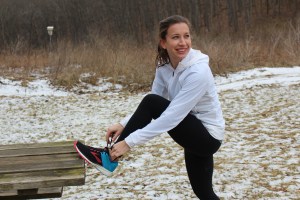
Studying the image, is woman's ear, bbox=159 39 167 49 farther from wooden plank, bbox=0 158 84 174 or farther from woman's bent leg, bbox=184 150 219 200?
wooden plank, bbox=0 158 84 174

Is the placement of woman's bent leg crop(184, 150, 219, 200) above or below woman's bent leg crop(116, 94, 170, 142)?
below

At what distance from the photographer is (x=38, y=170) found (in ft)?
6.70

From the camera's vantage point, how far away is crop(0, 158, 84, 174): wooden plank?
2.07 m

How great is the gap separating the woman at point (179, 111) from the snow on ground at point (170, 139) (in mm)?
1626

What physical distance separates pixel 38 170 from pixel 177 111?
0.78 metres

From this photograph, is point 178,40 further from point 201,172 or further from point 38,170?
point 38,170

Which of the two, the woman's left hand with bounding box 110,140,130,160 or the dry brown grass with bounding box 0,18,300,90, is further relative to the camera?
the dry brown grass with bounding box 0,18,300,90

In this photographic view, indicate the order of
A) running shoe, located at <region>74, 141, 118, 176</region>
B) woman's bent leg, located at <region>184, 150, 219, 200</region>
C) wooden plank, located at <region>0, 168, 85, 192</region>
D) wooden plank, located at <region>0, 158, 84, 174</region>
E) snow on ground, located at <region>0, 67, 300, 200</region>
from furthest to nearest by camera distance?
snow on ground, located at <region>0, 67, 300, 200</region>, woman's bent leg, located at <region>184, 150, 219, 200</region>, running shoe, located at <region>74, 141, 118, 176</region>, wooden plank, located at <region>0, 158, 84, 174</region>, wooden plank, located at <region>0, 168, 85, 192</region>

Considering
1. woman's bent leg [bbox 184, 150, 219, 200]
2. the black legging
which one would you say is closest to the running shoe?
the black legging

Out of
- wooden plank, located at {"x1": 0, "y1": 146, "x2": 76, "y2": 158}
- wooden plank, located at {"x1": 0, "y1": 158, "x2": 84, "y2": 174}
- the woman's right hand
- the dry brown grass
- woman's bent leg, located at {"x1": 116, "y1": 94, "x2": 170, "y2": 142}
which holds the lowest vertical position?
the dry brown grass

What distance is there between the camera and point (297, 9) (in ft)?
103

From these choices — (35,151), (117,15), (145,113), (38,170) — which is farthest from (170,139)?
(117,15)

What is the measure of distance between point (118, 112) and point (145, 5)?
93.7ft

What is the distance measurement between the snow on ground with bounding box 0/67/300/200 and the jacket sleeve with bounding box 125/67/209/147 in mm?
1780
